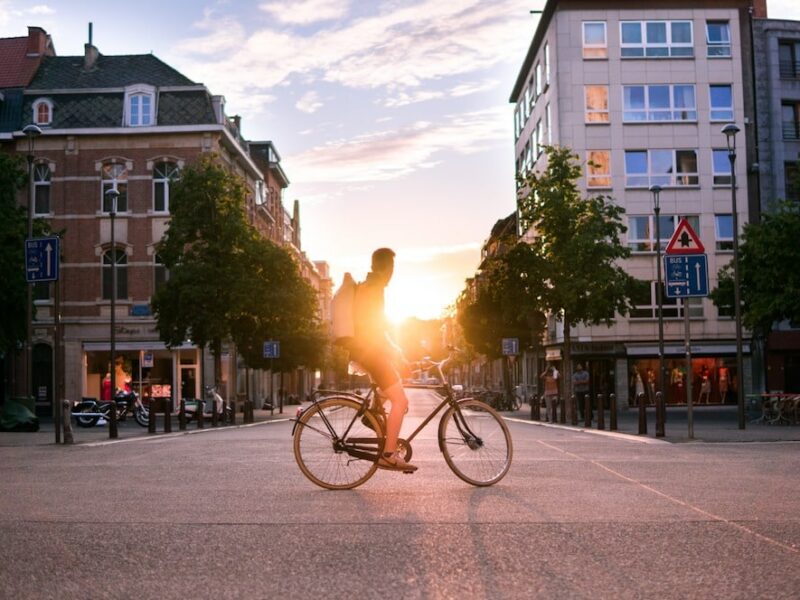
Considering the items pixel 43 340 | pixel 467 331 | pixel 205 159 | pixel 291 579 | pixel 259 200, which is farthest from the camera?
pixel 259 200

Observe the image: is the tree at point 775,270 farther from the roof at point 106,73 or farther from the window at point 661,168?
the roof at point 106,73

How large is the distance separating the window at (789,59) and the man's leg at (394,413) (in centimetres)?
5121

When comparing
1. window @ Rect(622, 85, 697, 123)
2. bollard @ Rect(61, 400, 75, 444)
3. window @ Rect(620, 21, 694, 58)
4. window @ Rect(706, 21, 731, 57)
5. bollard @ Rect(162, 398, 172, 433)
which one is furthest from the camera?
window @ Rect(706, 21, 731, 57)

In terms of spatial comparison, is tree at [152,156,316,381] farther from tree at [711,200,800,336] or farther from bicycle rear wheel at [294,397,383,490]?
bicycle rear wheel at [294,397,383,490]

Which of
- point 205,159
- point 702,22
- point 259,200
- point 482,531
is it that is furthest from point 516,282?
point 259,200

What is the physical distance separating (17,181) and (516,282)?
16.6m

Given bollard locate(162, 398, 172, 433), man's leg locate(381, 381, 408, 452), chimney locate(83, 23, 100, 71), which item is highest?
chimney locate(83, 23, 100, 71)

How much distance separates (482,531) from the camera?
6488 millimetres

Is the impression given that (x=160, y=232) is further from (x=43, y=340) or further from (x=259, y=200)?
(x=259, y=200)

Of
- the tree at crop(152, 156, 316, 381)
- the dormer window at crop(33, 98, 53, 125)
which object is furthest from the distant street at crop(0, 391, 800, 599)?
the dormer window at crop(33, 98, 53, 125)

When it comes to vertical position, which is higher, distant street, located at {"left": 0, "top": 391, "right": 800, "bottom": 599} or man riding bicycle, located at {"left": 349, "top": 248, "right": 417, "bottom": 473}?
man riding bicycle, located at {"left": 349, "top": 248, "right": 417, "bottom": 473}

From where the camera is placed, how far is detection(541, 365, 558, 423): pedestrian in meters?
32.2

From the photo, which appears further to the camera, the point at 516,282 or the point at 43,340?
the point at 43,340

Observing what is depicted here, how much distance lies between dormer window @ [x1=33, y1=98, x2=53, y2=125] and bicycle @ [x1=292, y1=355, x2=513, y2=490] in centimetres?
4785
